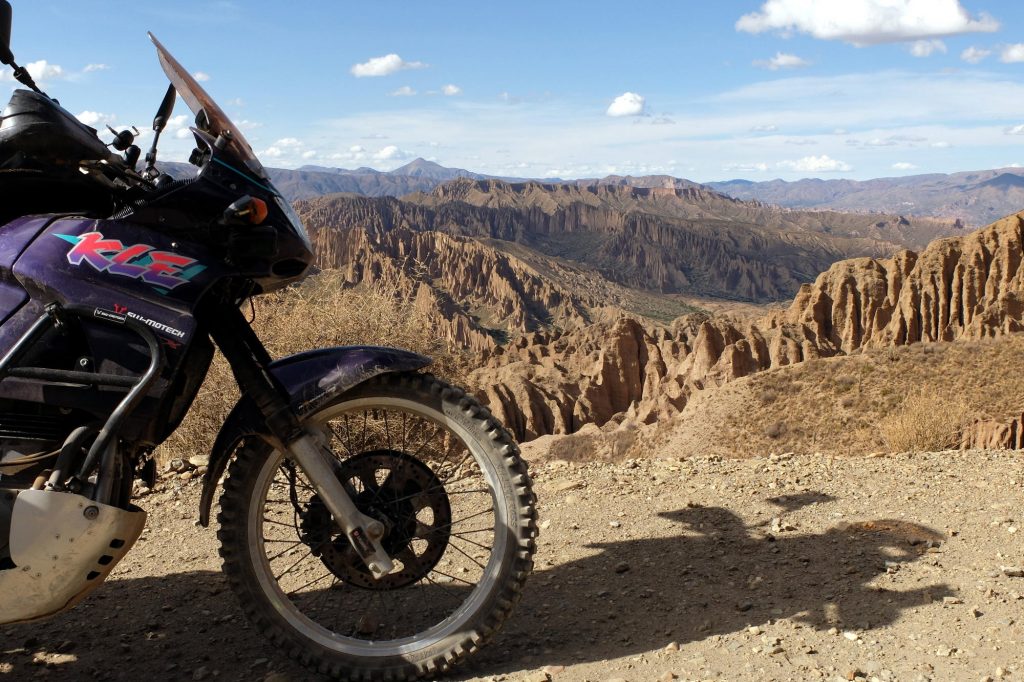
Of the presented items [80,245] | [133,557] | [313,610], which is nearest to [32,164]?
[80,245]

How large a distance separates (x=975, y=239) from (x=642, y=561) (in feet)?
211

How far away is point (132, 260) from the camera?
2939 mm

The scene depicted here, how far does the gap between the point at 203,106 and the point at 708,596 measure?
10.2 ft

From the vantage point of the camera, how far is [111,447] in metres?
2.89

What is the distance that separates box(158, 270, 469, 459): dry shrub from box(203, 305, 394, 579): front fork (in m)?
6.49

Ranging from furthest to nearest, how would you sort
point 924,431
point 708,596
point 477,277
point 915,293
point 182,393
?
point 477,277, point 915,293, point 924,431, point 708,596, point 182,393

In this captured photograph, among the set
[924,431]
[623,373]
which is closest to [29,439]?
[924,431]

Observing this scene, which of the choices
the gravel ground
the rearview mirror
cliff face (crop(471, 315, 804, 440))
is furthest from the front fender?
cliff face (crop(471, 315, 804, 440))

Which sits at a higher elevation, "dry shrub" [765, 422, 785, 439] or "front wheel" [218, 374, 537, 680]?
"front wheel" [218, 374, 537, 680]

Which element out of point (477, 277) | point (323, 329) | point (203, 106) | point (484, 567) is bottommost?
point (477, 277)

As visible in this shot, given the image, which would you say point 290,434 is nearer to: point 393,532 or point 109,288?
point 393,532

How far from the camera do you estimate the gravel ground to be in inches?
128

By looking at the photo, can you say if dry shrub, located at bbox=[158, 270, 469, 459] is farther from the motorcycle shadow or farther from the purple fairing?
the purple fairing

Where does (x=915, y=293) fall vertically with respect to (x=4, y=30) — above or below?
below
